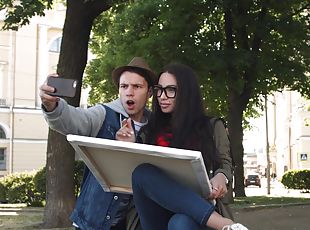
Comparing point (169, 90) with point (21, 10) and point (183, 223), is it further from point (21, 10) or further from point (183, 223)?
point (21, 10)

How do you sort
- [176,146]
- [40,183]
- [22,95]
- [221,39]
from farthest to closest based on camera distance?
[22,95], [40,183], [221,39], [176,146]

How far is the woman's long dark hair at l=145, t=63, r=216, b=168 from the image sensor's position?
10.5 feet

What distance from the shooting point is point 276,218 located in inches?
497

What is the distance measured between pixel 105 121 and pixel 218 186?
2.77 feet

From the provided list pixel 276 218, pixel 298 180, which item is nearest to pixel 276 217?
pixel 276 218

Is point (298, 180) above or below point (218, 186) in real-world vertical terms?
below

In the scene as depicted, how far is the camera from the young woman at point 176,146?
2.82 metres

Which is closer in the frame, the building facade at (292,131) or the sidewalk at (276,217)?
the sidewalk at (276,217)

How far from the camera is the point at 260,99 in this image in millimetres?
22328

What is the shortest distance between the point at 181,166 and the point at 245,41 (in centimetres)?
1468

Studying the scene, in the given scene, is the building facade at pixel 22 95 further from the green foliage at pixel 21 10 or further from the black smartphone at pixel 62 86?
the black smartphone at pixel 62 86

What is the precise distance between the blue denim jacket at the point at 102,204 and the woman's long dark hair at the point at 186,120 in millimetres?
250

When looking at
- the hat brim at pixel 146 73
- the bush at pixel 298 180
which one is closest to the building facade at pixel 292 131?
the bush at pixel 298 180

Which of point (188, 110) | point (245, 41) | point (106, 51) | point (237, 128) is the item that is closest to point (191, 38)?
point (245, 41)
